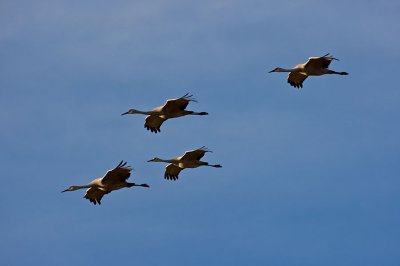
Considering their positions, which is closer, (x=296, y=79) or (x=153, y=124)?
(x=296, y=79)

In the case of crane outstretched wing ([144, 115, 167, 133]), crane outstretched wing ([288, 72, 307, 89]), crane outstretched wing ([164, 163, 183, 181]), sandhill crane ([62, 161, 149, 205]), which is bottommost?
sandhill crane ([62, 161, 149, 205])

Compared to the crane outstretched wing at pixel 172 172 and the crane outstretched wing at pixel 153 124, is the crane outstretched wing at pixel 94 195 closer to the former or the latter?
the crane outstretched wing at pixel 172 172

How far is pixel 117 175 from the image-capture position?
55656 mm

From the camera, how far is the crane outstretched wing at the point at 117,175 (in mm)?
55219

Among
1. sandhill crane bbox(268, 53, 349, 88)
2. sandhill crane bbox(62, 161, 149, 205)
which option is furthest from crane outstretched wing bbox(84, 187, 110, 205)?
sandhill crane bbox(268, 53, 349, 88)

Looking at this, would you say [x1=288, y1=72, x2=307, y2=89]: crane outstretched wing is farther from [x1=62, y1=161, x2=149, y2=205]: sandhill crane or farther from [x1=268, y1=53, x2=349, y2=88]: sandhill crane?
[x1=62, y1=161, x2=149, y2=205]: sandhill crane

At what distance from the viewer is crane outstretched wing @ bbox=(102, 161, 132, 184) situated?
5522cm

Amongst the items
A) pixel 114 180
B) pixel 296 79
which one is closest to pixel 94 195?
pixel 114 180

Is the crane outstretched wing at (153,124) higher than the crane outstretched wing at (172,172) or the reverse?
higher

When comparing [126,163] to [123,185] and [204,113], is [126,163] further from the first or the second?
[204,113]

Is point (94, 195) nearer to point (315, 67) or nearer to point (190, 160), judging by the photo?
point (190, 160)

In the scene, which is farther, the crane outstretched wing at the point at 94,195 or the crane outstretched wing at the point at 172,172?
the crane outstretched wing at the point at 172,172

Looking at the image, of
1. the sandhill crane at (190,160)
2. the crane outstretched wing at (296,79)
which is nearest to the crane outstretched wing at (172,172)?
the sandhill crane at (190,160)

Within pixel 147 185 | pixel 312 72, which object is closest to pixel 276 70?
pixel 312 72
